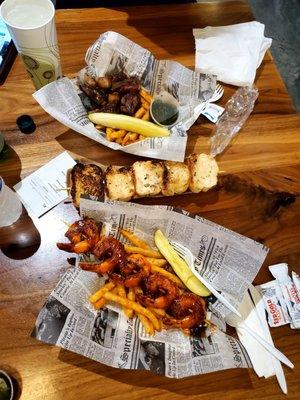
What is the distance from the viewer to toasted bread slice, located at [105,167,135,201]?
1.49 meters

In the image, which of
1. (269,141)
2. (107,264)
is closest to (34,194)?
(107,264)

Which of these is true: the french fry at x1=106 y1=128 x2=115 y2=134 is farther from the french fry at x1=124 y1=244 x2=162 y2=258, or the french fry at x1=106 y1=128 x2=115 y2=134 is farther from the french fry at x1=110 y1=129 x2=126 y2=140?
the french fry at x1=124 y1=244 x2=162 y2=258

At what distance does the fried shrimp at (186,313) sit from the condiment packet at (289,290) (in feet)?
Result: 1.08

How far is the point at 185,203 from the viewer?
5.18ft

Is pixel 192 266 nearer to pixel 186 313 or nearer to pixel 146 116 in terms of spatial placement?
pixel 186 313

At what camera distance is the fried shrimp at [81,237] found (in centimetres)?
135

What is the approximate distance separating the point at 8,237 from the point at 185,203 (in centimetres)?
70

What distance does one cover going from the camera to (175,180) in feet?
4.99

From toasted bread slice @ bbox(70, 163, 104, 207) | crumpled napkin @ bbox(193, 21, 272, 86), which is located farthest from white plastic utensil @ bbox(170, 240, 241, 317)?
crumpled napkin @ bbox(193, 21, 272, 86)

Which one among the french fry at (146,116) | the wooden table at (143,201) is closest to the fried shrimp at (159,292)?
the wooden table at (143,201)

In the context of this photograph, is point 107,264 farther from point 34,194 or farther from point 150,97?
point 150,97

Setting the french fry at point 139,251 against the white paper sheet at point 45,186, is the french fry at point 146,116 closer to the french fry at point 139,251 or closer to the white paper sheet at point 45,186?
the white paper sheet at point 45,186

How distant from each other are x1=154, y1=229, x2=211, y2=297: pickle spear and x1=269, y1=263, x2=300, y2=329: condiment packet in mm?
294

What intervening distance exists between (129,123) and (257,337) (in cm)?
96
